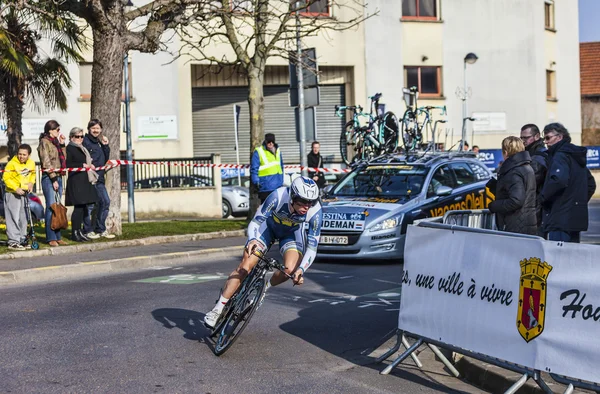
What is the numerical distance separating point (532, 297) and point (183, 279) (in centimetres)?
730

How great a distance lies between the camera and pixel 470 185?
655 inches

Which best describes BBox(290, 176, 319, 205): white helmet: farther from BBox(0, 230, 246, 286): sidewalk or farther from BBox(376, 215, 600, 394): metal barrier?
BBox(0, 230, 246, 286): sidewalk

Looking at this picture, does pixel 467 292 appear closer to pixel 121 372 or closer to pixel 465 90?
pixel 121 372

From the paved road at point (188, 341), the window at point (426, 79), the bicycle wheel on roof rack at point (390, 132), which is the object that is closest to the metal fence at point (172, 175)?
the bicycle wheel on roof rack at point (390, 132)

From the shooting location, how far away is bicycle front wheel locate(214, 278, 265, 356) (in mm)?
8109

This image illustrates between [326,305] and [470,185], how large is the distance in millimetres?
6490

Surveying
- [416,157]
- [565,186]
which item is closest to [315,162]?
[416,157]

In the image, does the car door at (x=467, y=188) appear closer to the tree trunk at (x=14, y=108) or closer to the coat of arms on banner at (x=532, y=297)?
the coat of arms on banner at (x=532, y=297)

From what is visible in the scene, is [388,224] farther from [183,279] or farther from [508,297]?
[508,297]

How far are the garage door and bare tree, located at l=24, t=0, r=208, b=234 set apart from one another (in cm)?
1945

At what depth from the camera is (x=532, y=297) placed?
6637 millimetres

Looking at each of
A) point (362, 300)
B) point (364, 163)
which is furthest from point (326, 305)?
point (364, 163)

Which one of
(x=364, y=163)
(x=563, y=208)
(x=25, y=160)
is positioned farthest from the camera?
(x=364, y=163)

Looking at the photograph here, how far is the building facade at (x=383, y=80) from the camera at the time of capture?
114 feet
